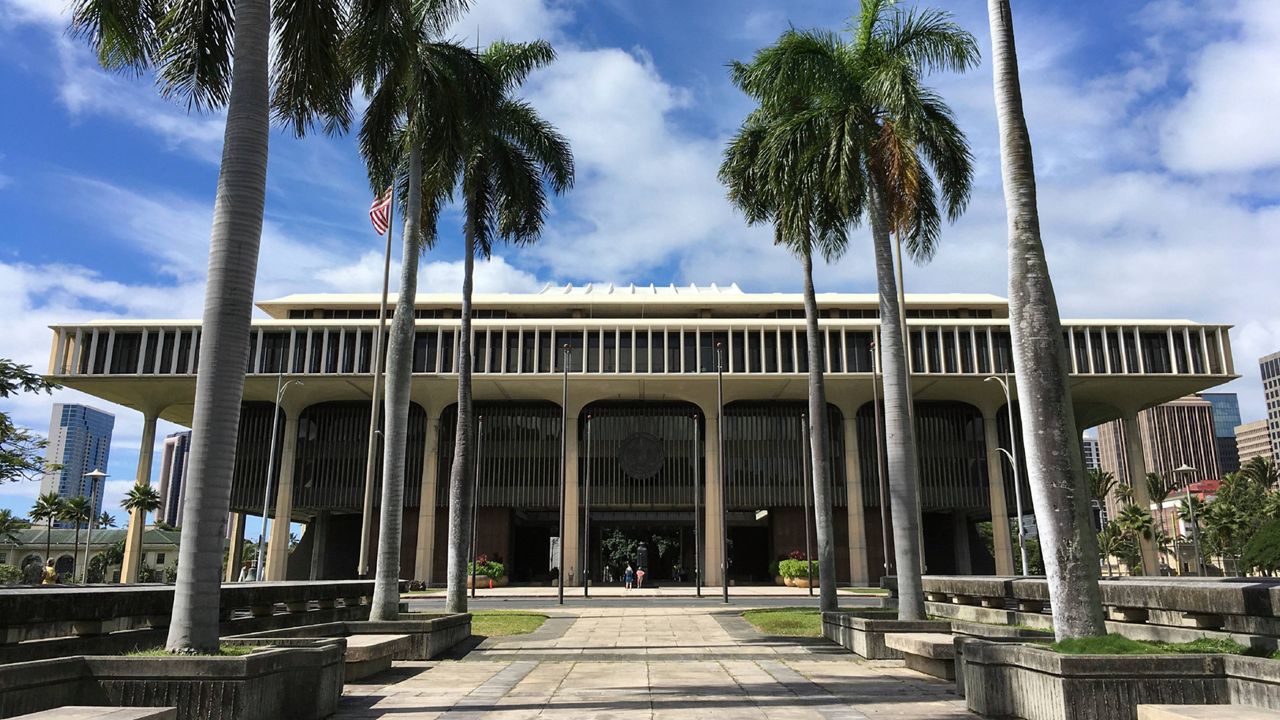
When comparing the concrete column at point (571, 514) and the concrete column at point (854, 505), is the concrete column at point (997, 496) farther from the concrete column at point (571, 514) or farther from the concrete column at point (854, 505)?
the concrete column at point (571, 514)

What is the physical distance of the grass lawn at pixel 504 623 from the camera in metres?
20.9

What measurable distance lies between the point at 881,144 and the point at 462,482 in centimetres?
1322

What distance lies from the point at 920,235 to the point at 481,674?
1342 cm

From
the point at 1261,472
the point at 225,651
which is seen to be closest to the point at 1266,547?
the point at 225,651

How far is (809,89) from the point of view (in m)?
17.6

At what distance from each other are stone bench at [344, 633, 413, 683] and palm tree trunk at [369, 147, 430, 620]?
1465mm

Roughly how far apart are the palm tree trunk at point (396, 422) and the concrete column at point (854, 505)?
41.2m

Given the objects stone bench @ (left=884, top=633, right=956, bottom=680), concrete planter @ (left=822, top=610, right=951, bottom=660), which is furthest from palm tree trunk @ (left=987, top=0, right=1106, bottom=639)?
concrete planter @ (left=822, top=610, right=951, bottom=660)

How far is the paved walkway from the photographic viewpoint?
9.52 meters

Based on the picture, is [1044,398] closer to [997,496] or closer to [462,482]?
[462,482]

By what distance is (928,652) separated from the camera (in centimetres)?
1229

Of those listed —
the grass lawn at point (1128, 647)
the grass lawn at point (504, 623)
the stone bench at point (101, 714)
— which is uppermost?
the grass lawn at point (1128, 647)

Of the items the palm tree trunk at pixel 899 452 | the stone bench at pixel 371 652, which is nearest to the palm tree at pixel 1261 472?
the palm tree trunk at pixel 899 452

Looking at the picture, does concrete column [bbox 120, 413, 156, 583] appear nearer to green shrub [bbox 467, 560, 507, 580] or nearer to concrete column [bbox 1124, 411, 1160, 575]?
green shrub [bbox 467, 560, 507, 580]
